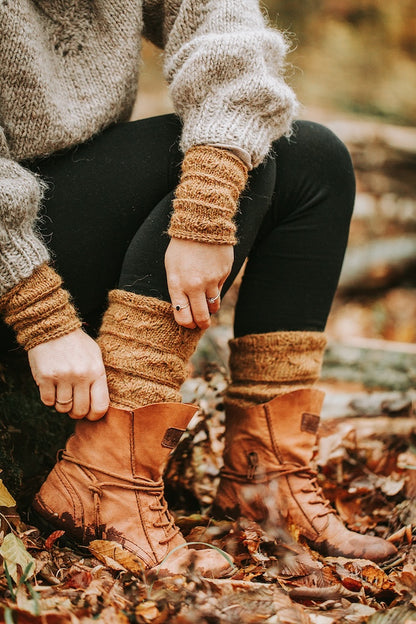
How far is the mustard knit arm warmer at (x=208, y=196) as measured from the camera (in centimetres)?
106

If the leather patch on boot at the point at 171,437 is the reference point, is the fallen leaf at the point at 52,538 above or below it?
below

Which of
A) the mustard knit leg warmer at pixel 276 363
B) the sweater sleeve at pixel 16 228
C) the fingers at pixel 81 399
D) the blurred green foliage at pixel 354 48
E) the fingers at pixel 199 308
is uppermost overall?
the sweater sleeve at pixel 16 228

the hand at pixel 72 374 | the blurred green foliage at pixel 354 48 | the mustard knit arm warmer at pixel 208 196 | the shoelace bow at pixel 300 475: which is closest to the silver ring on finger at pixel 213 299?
the mustard knit arm warmer at pixel 208 196

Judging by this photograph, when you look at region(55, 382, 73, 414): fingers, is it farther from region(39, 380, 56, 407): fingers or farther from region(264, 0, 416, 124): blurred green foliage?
region(264, 0, 416, 124): blurred green foliage

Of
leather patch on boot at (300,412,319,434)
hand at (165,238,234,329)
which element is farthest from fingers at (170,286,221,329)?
leather patch on boot at (300,412,319,434)

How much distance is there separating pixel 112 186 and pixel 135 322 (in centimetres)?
29

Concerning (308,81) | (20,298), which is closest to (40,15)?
(20,298)

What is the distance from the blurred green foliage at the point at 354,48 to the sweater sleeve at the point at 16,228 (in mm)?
5573

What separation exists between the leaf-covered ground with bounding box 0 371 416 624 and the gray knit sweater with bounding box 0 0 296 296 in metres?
0.50

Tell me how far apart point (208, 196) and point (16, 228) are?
0.34 metres

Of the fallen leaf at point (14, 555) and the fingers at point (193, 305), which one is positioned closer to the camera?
the fallen leaf at point (14, 555)

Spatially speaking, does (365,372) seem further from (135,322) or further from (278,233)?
(135,322)

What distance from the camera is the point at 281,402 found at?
1.33 metres

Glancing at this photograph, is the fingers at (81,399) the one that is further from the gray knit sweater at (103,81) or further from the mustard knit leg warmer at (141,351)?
the gray knit sweater at (103,81)
